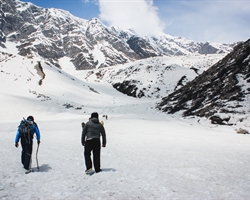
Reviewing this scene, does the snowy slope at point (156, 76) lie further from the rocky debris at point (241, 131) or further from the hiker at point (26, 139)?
the hiker at point (26, 139)

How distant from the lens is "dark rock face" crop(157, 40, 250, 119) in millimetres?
18781

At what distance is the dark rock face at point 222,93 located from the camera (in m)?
18.8

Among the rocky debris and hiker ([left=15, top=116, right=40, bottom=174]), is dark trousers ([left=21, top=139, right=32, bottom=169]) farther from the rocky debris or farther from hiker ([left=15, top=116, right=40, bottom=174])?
the rocky debris

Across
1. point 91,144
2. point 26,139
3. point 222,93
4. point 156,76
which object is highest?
point 156,76

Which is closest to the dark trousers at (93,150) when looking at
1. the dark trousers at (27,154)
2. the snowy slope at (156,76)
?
the dark trousers at (27,154)

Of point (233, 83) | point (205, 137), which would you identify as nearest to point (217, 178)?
point (205, 137)

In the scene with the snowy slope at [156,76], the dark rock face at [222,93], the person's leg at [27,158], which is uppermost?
the snowy slope at [156,76]

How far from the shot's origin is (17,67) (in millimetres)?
45938

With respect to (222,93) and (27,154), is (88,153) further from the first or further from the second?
(222,93)

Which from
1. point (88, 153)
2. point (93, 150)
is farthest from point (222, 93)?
point (88, 153)

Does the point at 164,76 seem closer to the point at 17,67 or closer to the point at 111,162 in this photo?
the point at 17,67

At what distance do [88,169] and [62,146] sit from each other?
5334 mm

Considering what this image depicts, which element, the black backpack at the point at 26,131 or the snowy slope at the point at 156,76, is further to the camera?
the snowy slope at the point at 156,76

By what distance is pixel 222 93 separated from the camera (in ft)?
68.9
